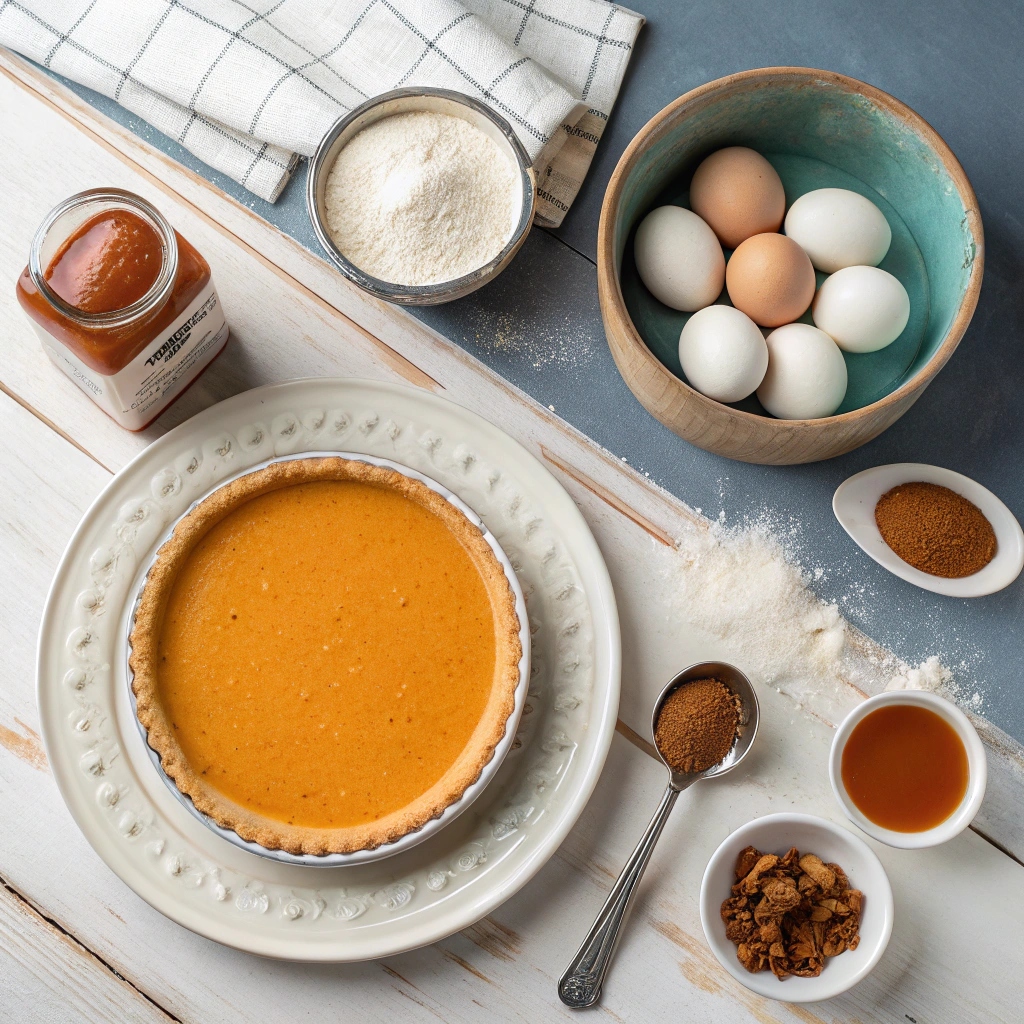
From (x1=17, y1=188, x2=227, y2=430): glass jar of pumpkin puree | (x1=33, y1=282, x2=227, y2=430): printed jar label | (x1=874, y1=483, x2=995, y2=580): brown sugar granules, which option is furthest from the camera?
(x1=874, y1=483, x2=995, y2=580): brown sugar granules

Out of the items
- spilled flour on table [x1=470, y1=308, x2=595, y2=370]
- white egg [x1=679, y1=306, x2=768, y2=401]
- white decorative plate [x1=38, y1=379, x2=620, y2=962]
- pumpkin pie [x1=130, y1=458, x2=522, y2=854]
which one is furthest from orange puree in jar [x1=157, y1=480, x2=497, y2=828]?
white egg [x1=679, y1=306, x2=768, y2=401]

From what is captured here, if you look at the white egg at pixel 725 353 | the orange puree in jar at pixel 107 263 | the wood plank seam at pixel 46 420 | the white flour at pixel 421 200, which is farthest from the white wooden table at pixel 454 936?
the orange puree in jar at pixel 107 263

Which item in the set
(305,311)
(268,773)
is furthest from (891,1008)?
(305,311)

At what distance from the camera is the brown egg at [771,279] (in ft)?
5.06

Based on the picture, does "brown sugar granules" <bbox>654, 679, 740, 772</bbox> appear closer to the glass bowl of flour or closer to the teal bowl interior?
the teal bowl interior

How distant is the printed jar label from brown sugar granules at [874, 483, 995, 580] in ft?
4.13

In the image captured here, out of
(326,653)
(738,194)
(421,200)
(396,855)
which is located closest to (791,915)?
(396,855)

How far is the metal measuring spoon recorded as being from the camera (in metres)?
1.59

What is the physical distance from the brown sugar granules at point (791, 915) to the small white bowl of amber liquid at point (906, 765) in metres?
0.12

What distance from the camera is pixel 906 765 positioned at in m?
1.61

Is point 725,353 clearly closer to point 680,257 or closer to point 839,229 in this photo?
point 680,257

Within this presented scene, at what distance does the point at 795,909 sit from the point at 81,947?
4.15ft

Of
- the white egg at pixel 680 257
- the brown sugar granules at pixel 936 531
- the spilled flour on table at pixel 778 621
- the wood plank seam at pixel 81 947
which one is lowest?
the wood plank seam at pixel 81 947

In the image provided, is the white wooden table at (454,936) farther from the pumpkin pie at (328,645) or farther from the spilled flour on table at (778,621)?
the pumpkin pie at (328,645)
